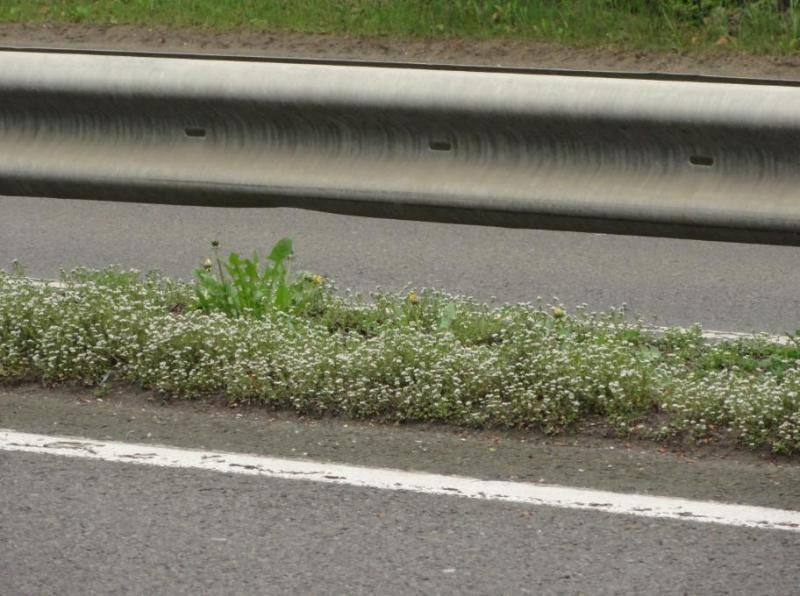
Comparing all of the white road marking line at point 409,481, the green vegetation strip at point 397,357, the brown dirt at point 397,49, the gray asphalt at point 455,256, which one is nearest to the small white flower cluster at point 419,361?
the green vegetation strip at point 397,357

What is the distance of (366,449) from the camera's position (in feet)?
14.9

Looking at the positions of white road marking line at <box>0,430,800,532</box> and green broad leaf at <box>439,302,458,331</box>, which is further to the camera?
green broad leaf at <box>439,302,458,331</box>

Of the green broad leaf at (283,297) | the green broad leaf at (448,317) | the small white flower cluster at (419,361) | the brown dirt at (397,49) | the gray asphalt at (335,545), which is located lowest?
the gray asphalt at (335,545)

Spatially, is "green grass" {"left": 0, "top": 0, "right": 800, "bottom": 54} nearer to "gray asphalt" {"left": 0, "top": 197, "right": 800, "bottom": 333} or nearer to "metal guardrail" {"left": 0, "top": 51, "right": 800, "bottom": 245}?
"gray asphalt" {"left": 0, "top": 197, "right": 800, "bottom": 333}

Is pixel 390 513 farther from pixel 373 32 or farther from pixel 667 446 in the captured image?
pixel 373 32

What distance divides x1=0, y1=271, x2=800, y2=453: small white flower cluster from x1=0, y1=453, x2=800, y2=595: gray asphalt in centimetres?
67

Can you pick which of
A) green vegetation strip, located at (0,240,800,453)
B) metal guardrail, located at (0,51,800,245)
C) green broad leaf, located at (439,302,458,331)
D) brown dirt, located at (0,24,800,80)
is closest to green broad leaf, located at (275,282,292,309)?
green vegetation strip, located at (0,240,800,453)

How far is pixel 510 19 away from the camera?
42.8 feet

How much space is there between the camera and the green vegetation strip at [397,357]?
4707 millimetres

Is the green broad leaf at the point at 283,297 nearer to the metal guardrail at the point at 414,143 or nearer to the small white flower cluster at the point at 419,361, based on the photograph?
the small white flower cluster at the point at 419,361

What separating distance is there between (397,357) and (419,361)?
8cm

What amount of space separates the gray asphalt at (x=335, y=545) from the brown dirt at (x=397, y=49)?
7.95 metres

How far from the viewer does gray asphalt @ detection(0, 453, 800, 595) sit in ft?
11.9

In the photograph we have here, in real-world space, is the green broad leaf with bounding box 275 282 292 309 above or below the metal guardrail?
below
